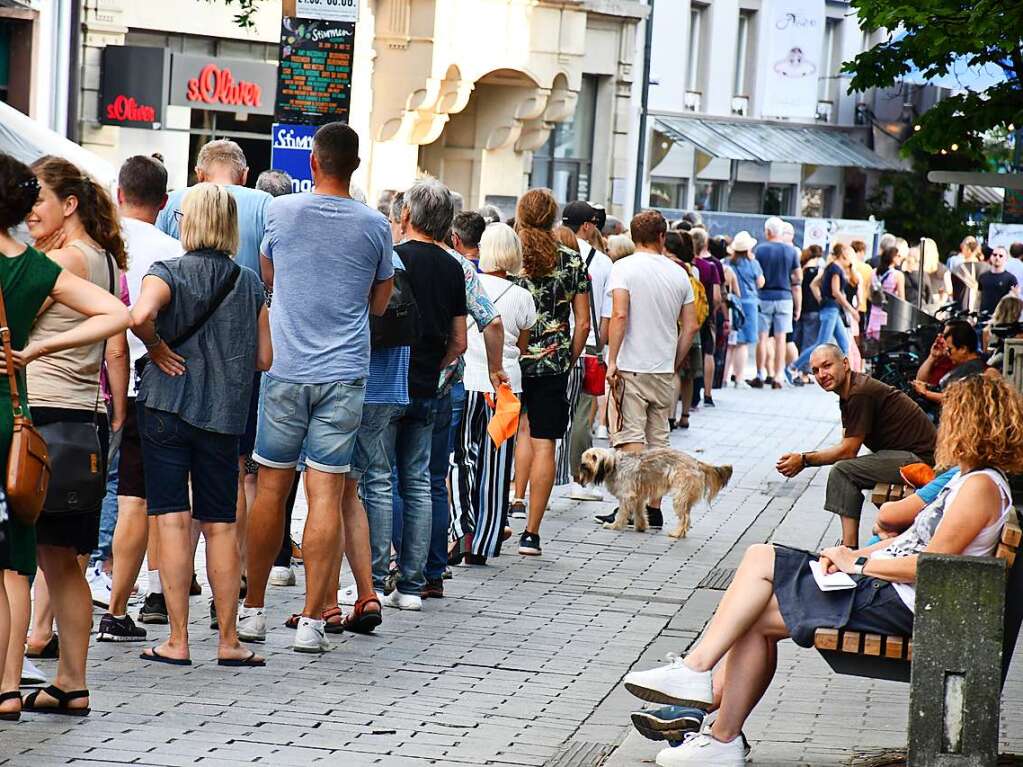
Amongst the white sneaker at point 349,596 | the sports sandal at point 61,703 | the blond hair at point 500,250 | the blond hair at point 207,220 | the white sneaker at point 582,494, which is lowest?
the white sneaker at point 582,494

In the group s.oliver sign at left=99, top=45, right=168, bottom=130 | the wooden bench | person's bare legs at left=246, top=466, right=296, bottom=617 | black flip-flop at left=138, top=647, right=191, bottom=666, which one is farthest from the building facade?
Result: the wooden bench

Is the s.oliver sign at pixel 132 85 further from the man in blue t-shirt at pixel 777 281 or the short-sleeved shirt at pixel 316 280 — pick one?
the short-sleeved shirt at pixel 316 280

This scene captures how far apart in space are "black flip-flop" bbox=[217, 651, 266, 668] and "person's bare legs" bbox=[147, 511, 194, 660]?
21 centimetres

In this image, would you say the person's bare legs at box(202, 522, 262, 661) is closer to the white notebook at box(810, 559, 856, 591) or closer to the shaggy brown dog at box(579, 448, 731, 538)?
the white notebook at box(810, 559, 856, 591)

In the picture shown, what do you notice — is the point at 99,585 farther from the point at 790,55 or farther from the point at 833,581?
the point at 790,55

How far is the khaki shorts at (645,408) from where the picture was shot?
1280 centimetres

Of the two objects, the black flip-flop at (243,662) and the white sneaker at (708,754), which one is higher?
the white sneaker at (708,754)

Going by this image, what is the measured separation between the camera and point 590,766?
6.64 meters

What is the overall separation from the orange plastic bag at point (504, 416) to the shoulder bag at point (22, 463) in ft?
14.2

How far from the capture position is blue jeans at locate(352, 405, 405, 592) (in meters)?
8.77

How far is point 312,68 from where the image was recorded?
1268cm

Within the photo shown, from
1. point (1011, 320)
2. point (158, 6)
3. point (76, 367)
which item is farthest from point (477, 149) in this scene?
point (76, 367)

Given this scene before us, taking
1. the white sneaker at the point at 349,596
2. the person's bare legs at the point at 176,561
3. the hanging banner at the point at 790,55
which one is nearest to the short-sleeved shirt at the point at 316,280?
the person's bare legs at the point at 176,561

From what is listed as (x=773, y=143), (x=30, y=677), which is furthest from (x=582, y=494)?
(x=773, y=143)
